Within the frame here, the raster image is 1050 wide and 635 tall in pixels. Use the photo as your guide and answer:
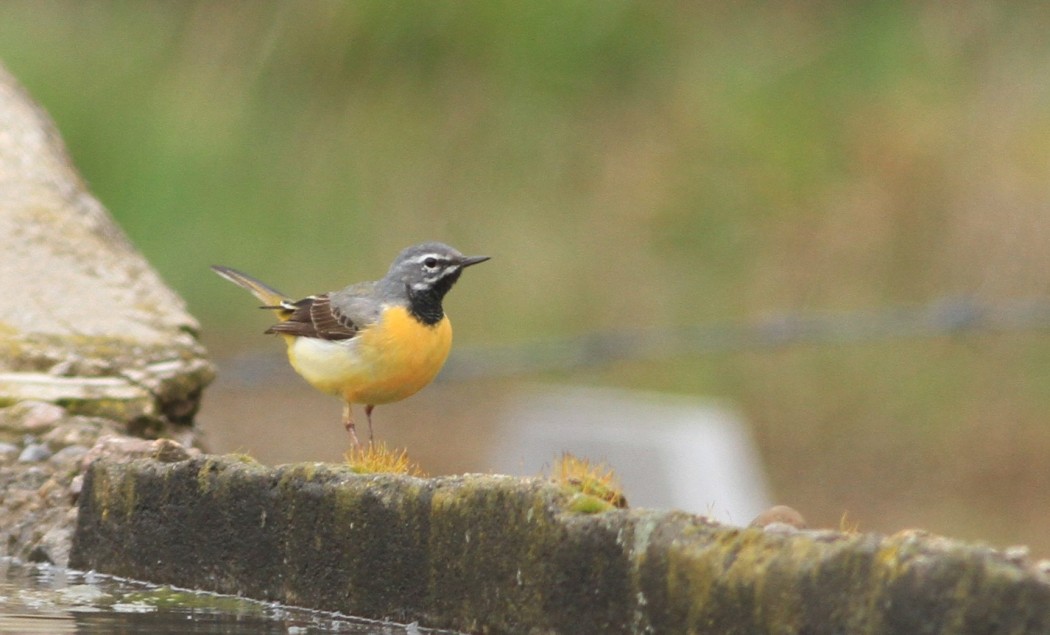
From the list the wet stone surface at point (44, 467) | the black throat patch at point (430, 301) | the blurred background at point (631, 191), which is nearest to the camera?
the wet stone surface at point (44, 467)

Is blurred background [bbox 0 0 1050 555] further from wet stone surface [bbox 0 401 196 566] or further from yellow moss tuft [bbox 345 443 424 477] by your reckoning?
yellow moss tuft [bbox 345 443 424 477]

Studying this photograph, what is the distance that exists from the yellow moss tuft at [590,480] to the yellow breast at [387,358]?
94.0 inches

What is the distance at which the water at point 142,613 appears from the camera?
4.54m

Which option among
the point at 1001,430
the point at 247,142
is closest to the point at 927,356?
the point at 1001,430

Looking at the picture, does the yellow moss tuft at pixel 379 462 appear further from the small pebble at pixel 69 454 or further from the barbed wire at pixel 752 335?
Result: the barbed wire at pixel 752 335

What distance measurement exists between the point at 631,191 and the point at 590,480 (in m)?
15.9

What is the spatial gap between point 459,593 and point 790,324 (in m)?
9.78

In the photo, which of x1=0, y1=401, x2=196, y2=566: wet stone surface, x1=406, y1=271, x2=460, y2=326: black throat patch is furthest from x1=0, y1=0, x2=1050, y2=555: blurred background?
x1=0, y1=401, x2=196, y2=566: wet stone surface

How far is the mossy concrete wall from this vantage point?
342 centimetres

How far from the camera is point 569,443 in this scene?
13.8 meters

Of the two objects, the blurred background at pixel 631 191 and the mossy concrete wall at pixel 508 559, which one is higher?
the blurred background at pixel 631 191

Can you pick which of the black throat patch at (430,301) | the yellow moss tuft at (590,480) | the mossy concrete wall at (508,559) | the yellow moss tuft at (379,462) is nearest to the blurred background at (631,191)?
the black throat patch at (430,301)

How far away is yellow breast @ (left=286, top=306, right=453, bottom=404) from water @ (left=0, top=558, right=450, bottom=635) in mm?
1784

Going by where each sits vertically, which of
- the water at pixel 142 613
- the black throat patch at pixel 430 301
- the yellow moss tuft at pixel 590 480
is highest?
the black throat patch at pixel 430 301
